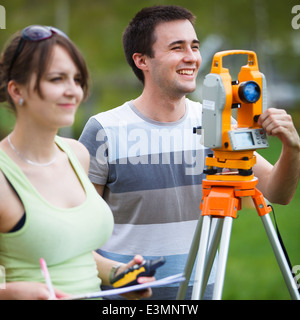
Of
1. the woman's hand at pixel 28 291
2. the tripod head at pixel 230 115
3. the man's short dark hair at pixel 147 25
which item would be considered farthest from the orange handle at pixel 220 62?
the woman's hand at pixel 28 291

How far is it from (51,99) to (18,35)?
0.89 feet

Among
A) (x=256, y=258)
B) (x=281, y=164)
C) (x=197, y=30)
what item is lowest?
(x=256, y=258)

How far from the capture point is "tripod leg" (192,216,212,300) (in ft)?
8.95

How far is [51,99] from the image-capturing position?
224cm

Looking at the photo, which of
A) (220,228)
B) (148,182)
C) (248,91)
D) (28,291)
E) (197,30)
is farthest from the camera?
(197,30)

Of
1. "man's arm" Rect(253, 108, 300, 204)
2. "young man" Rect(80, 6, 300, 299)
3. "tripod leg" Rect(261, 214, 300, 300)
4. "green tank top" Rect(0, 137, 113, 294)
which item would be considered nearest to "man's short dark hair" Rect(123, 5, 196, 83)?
"young man" Rect(80, 6, 300, 299)

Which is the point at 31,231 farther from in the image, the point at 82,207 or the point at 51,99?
the point at 51,99

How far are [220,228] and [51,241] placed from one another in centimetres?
101

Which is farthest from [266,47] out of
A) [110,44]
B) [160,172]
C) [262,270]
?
[160,172]

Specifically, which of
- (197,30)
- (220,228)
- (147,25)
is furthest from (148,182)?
(197,30)

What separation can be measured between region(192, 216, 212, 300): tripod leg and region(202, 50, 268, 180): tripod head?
245mm

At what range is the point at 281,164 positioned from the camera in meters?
3.00

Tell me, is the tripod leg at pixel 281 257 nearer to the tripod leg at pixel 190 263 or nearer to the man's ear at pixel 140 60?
the tripod leg at pixel 190 263
